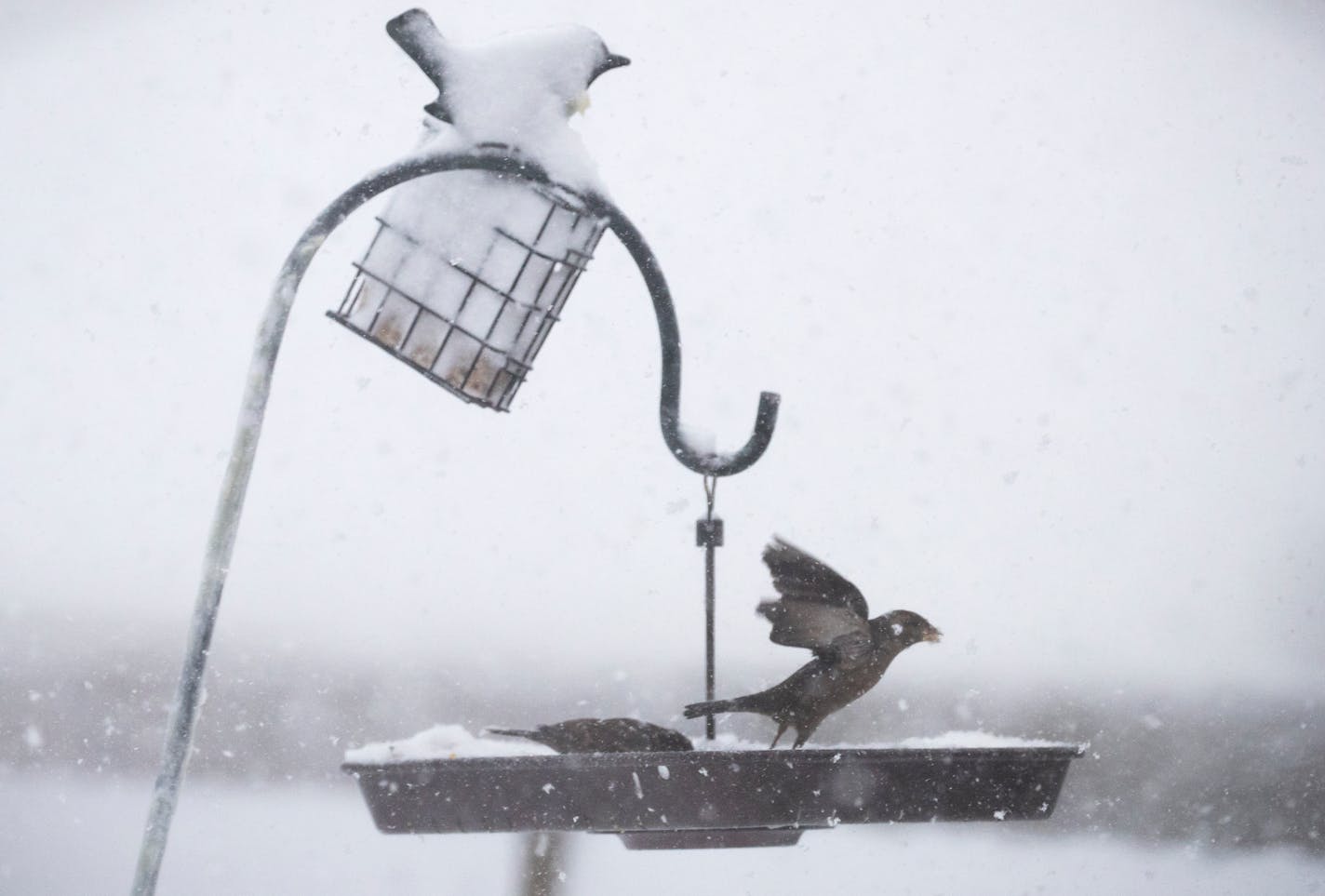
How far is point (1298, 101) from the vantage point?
34.5 ft

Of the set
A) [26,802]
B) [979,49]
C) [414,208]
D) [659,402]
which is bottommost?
[26,802]

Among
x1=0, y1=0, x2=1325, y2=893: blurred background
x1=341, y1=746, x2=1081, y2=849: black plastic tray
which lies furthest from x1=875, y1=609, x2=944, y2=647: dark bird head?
x1=0, y1=0, x2=1325, y2=893: blurred background

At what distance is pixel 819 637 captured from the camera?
1.29m

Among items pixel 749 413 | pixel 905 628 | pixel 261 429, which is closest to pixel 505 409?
pixel 261 429

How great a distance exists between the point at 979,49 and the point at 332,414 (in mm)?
7452

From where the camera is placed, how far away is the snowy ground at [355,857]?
634 cm

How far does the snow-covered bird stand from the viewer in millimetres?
1261

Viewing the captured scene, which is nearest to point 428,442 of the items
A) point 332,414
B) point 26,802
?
point 332,414

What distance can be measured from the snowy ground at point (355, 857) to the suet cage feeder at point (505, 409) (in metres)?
4.85

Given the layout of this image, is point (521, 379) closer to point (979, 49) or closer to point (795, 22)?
point (795, 22)

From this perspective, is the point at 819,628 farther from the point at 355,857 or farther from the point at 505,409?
the point at 355,857

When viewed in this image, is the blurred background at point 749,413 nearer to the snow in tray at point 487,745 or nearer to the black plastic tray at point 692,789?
the snow in tray at point 487,745

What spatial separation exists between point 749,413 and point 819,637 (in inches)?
244

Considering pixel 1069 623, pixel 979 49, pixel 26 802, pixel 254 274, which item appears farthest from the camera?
pixel 979 49
